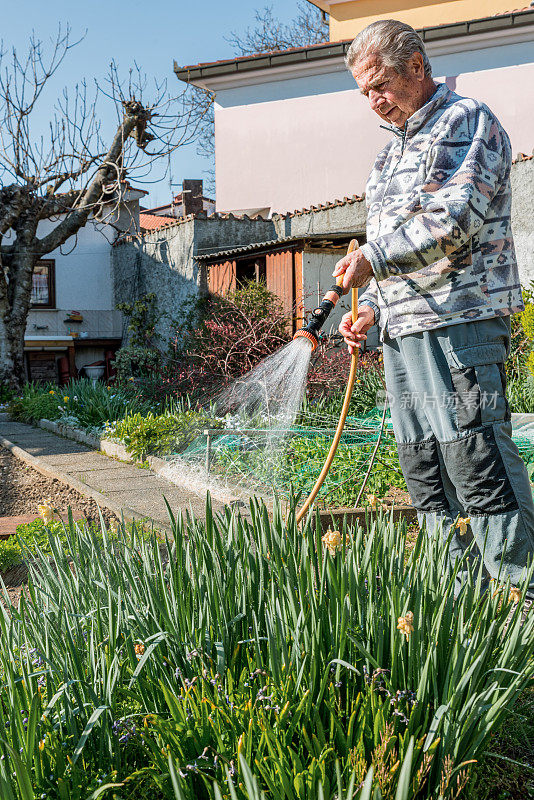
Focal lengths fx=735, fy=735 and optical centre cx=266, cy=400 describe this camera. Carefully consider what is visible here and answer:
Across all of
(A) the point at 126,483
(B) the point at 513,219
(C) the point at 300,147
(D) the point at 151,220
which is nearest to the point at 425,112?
(A) the point at 126,483

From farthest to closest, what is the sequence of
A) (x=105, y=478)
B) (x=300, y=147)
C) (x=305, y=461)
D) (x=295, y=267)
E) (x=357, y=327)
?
1. (x=300, y=147)
2. (x=295, y=267)
3. (x=105, y=478)
4. (x=305, y=461)
5. (x=357, y=327)

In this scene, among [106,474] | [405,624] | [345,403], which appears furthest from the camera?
[106,474]

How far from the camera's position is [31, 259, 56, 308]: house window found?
60.4 ft

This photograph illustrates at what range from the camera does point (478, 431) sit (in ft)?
6.97

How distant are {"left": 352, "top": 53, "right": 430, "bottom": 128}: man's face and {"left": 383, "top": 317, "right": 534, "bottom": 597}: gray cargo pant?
27.4 inches

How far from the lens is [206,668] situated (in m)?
1.49

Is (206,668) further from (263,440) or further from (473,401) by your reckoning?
(263,440)

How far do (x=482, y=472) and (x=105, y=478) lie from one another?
13.7 ft

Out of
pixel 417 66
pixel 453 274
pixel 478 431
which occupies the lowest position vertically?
pixel 478 431

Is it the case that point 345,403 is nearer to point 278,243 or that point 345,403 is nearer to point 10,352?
point 278,243

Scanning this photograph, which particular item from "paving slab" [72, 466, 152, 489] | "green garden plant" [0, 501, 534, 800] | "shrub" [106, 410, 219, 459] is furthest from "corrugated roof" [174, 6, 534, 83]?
"green garden plant" [0, 501, 534, 800]

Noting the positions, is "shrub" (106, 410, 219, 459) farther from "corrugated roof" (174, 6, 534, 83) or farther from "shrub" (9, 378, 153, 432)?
"corrugated roof" (174, 6, 534, 83)

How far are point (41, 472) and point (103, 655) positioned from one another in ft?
17.6

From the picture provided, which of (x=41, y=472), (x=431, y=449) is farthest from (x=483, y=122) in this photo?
(x=41, y=472)
